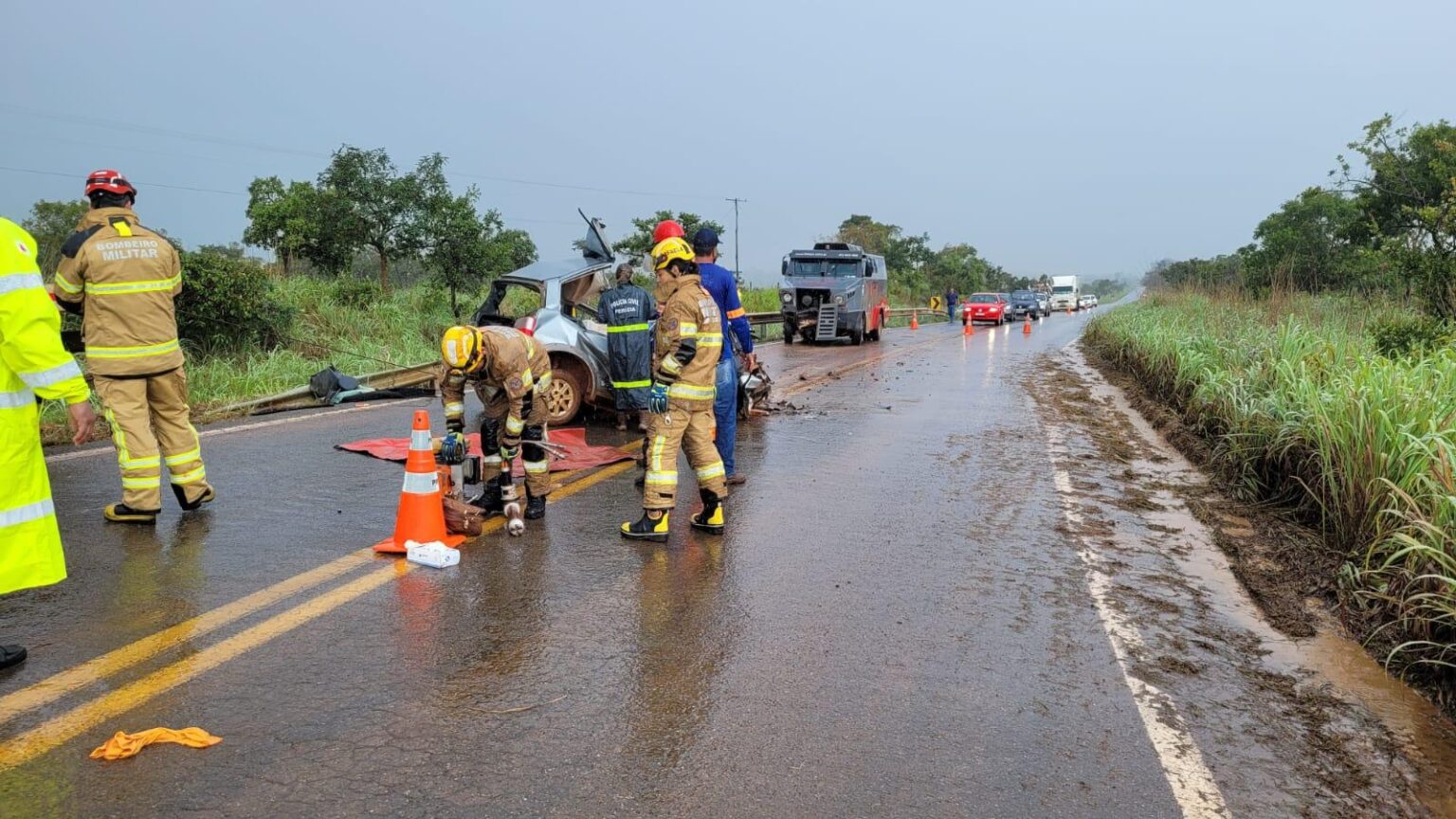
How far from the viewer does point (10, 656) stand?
361cm

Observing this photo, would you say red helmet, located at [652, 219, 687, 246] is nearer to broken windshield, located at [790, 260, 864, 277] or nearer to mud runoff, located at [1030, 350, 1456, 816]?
mud runoff, located at [1030, 350, 1456, 816]

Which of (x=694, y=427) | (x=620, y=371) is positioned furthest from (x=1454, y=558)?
(x=620, y=371)

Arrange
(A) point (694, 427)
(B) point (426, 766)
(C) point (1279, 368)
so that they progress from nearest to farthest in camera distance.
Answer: (B) point (426, 766), (A) point (694, 427), (C) point (1279, 368)

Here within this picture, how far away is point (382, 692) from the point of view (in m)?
3.45

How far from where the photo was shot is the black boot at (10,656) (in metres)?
3.58

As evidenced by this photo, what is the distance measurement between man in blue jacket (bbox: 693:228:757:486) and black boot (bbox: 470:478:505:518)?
1.56 meters

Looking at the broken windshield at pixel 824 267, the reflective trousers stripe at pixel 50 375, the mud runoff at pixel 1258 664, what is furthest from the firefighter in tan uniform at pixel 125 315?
the broken windshield at pixel 824 267

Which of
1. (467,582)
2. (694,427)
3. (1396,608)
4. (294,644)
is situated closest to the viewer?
(294,644)

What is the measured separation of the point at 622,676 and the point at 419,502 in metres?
2.01

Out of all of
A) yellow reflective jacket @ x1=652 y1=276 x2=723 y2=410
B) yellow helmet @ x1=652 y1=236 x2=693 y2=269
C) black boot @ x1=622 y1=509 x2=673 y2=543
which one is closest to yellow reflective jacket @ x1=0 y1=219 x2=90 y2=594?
black boot @ x1=622 y1=509 x2=673 y2=543

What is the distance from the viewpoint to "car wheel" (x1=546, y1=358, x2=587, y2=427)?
31.5ft

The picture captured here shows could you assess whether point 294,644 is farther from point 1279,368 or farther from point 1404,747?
point 1279,368

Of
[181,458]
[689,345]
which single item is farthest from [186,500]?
[689,345]

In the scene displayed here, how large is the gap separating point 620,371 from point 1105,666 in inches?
205
